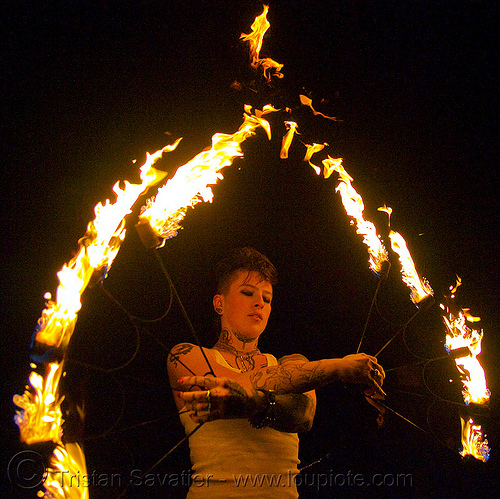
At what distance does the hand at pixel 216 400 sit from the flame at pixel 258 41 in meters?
2.79

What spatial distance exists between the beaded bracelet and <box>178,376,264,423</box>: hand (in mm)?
161

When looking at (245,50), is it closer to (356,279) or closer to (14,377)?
(356,279)

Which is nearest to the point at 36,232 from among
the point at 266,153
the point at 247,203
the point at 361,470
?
the point at 247,203

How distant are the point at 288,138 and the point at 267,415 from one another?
2252mm

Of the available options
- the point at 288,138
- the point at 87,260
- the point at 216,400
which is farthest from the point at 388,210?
the point at 87,260

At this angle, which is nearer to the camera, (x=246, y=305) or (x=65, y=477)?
(x=65, y=477)

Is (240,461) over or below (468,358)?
below

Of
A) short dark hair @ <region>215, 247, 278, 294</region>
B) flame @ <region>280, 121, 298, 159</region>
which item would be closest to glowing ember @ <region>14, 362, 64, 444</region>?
short dark hair @ <region>215, 247, 278, 294</region>

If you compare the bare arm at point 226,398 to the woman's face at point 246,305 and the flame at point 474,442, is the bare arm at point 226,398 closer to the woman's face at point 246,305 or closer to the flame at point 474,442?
the woman's face at point 246,305

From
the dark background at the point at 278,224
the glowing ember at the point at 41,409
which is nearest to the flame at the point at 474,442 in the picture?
the dark background at the point at 278,224

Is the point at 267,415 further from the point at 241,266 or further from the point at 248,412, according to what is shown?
the point at 241,266

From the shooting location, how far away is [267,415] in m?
2.70

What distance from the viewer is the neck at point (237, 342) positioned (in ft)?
11.2

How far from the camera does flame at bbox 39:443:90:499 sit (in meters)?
2.29
